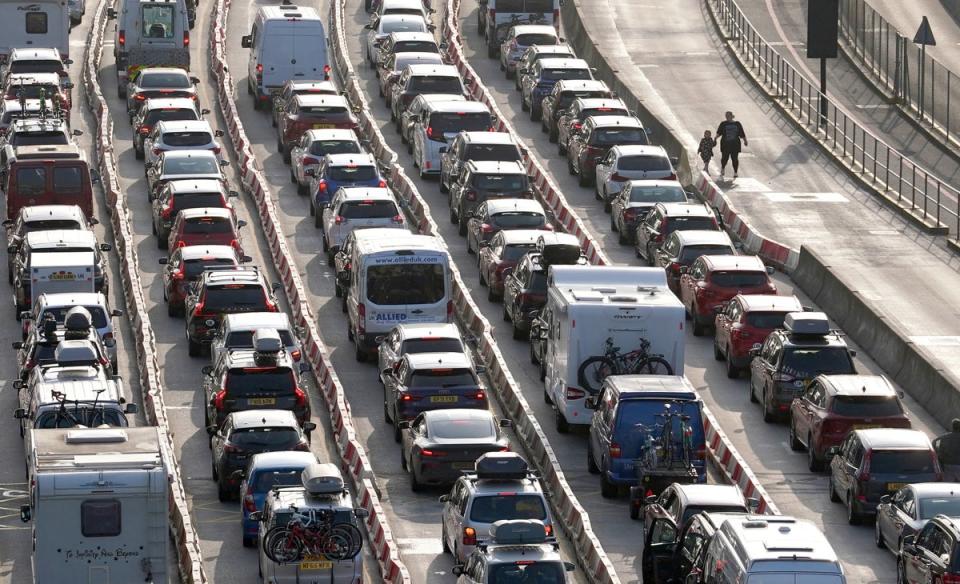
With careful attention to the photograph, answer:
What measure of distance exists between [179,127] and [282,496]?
28.2 m

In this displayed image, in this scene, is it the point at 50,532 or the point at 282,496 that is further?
the point at 282,496

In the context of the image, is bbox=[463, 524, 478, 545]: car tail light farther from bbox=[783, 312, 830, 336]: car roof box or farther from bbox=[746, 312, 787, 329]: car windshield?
bbox=[746, 312, 787, 329]: car windshield

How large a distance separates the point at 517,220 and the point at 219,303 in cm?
861

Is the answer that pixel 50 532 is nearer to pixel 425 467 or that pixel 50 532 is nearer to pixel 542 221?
pixel 425 467

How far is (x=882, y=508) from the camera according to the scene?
39.5 meters

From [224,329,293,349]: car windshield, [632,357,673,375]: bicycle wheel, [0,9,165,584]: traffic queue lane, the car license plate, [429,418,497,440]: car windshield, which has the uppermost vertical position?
[632,357,673,375]: bicycle wheel

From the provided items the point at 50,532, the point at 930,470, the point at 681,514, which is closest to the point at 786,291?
the point at 930,470

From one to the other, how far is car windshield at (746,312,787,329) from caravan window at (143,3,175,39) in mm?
32923

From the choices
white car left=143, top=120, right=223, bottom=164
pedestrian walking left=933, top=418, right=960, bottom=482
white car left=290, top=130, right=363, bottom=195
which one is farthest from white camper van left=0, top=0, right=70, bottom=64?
pedestrian walking left=933, top=418, right=960, bottom=482

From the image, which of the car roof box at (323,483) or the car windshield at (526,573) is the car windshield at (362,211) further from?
the car windshield at (526,573)

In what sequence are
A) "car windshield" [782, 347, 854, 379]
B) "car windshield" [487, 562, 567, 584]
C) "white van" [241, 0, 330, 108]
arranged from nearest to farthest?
"car windshield" [487, 562, 567, 584] → "car windshield" [782, 347, 854, 379] → "white van" [241, 0, 330, 108]

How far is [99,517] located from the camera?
34.9 m

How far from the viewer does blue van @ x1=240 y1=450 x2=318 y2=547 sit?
3909 centimetres

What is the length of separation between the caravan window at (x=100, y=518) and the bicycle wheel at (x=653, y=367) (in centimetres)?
1208
